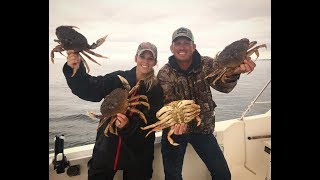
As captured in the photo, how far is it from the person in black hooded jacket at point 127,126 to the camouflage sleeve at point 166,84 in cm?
3

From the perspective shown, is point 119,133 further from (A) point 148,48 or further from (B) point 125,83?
(A) point 148,48

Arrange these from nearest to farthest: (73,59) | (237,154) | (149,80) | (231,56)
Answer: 1. (73,59)
2. (149,80)
3. (231,56)
4. (237,154)

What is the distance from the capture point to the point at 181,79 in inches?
70.9

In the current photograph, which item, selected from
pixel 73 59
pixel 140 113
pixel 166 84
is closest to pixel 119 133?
pixel 140 113

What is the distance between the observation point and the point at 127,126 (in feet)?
5.74

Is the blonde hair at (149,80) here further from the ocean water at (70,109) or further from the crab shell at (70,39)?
the crab shell at (70,39)

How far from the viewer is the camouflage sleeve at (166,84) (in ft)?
5.82

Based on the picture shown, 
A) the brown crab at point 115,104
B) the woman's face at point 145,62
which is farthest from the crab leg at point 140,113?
the woman's face at point 145,62

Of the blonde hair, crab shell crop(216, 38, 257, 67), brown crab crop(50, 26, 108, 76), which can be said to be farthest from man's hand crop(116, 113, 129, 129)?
crab shell crop(216, 38, 257, 67)

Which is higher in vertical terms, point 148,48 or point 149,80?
point 148,48

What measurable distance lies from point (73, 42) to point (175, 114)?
788 millimetres

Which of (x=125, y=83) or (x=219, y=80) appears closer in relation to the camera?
(x=125, y=83)

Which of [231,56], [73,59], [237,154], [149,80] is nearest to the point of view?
[73,59]
